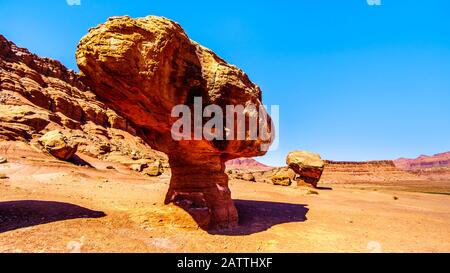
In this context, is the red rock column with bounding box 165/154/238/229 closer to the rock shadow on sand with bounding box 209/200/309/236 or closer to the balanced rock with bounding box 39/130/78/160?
the rock shadow on sand with bounding box 209/200/309/236

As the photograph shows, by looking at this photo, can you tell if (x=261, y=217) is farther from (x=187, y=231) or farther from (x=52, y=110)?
(x=52, y=110)

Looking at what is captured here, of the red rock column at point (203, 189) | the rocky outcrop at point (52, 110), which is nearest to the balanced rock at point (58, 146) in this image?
the rocky outcrop at point (52, 110)

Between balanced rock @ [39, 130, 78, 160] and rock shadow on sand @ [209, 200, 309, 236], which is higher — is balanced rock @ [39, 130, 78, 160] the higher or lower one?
the higher one

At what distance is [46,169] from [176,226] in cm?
1796

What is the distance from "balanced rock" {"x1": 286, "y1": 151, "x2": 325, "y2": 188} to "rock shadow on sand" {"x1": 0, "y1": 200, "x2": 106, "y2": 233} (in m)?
25.0

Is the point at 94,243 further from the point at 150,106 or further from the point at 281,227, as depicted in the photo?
the point at 281,227

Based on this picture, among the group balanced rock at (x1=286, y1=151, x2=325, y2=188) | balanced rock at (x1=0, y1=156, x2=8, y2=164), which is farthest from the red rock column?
balanced rock at (x1=286, y1=151, x2=325, y2=188)

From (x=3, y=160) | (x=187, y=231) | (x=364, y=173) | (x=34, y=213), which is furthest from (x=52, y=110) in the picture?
(x=364, y=173)

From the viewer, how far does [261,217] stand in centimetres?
1247

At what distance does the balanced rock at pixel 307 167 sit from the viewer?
30163mm

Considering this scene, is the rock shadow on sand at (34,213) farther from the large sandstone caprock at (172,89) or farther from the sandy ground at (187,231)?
the large sandstone caprock at (172,89)

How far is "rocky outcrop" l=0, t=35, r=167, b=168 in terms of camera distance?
29.8 meters

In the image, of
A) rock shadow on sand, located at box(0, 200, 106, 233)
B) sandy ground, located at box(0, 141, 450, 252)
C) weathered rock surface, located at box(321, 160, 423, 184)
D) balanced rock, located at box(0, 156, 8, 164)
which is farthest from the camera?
weathered rock surface, located at box(321, 160, 423, 184)
